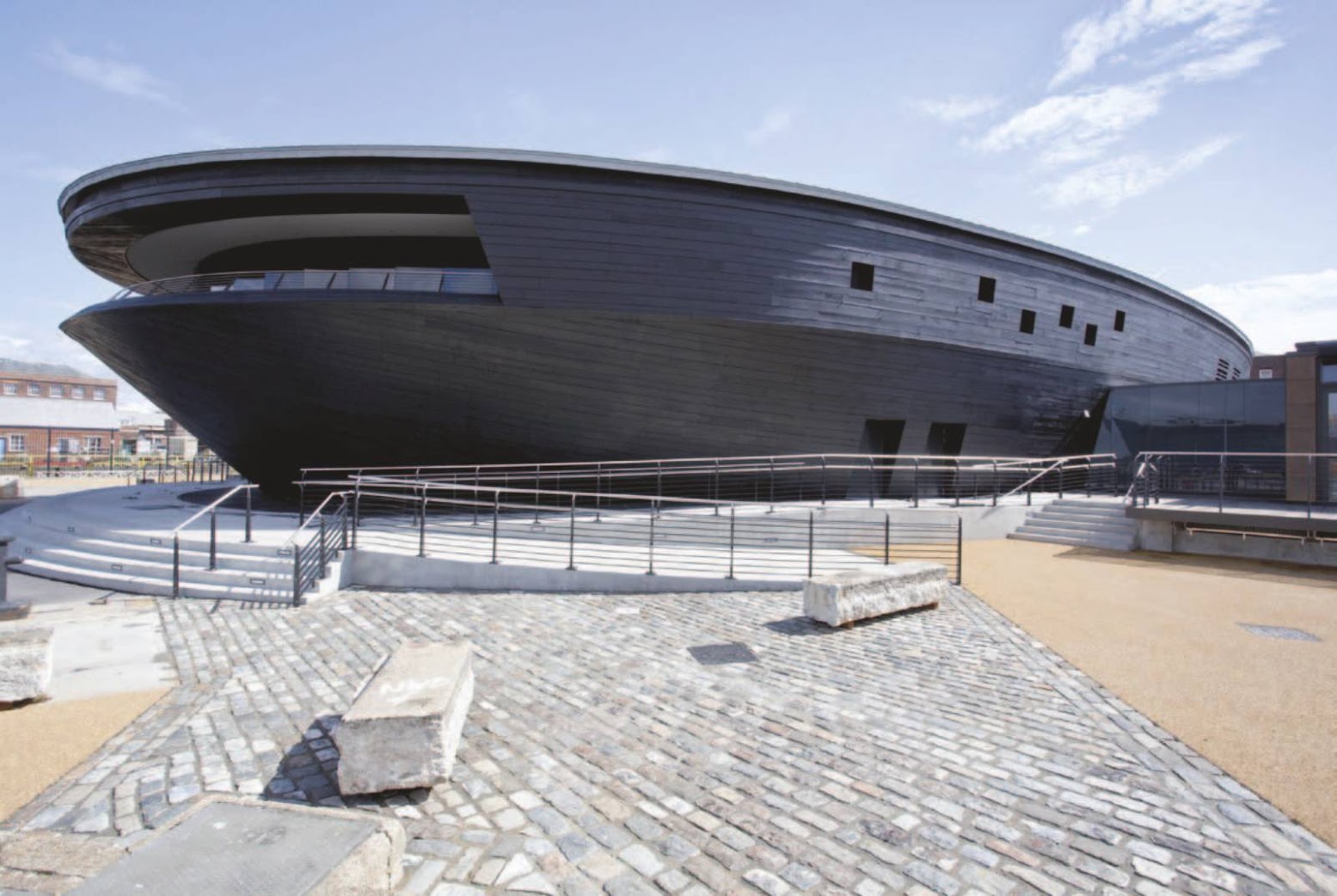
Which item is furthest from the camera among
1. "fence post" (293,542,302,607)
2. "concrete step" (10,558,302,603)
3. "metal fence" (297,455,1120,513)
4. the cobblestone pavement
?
"metal fence" (297,455,1120,513)

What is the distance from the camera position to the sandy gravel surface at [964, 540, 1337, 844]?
4004mm

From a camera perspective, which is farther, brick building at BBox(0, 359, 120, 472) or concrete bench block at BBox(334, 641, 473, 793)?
brick building at BBox(0, 359, 120, 472)

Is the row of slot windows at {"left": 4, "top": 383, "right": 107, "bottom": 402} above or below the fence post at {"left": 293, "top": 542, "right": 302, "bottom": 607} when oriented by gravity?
above

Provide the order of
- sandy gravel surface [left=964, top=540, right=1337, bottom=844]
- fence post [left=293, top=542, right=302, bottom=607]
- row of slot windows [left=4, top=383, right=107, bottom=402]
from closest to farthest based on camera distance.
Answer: sandy gravel surface [left=964, top=540, right=1337, bottom=844]
fence post [left=293, top=542, right=302, bottom=607]
row of slot windows [left=4, top=383, right=107, bottom=402]

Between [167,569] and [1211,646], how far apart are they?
13.2m

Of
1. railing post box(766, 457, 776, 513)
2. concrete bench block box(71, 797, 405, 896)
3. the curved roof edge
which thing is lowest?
concrete bench block box(71, 797, 405, 896)

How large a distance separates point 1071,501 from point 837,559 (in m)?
7.55

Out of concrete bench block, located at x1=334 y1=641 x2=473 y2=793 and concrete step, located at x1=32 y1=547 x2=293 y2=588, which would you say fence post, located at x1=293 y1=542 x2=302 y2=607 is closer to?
concrete step, located at x1=32 y1=547 x2=293 y2=588

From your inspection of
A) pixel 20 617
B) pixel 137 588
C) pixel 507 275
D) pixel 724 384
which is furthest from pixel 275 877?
pixel 724 384

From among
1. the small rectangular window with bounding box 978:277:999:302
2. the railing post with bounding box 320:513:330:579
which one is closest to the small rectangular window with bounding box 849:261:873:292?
the small rectangular window with bounding box 978:277:999:302

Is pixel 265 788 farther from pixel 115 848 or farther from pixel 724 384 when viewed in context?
pixel 724 384

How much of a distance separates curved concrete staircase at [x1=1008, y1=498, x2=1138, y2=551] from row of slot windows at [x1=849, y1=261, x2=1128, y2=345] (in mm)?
5218

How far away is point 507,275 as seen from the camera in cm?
1180

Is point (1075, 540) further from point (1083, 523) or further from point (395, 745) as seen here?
point (395, 745)
